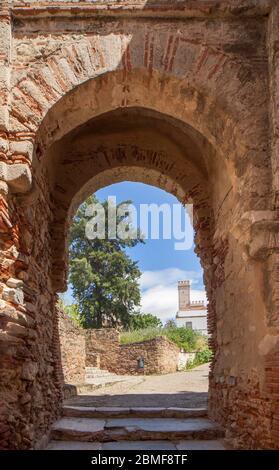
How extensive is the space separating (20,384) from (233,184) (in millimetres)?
2762

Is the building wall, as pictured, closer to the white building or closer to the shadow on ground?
the white building

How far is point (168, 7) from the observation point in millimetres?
4637

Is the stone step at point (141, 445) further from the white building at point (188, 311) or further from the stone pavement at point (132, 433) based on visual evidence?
the white building at point (188, 311)

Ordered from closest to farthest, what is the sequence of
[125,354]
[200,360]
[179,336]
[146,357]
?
[146,357], [125,354], [200,360], [179,336]

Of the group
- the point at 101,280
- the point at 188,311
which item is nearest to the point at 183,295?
the point at 188,311

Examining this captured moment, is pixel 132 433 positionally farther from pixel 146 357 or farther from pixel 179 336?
pixel 179 336

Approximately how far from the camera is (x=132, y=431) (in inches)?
208

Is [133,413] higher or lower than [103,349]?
lower

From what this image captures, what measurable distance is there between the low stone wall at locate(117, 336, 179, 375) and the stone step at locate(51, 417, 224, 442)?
13.4 m

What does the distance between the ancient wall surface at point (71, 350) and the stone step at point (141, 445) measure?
560 centimetres

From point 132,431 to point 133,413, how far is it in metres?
0.87

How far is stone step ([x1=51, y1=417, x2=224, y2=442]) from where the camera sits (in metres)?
5.20

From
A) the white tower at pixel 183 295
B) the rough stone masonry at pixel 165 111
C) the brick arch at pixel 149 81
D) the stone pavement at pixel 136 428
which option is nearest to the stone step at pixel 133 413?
the stone pavement at pixel 136 428
